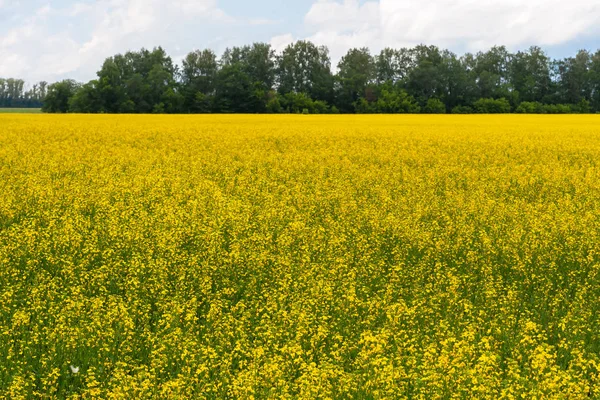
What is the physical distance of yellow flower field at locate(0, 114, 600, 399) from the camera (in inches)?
215

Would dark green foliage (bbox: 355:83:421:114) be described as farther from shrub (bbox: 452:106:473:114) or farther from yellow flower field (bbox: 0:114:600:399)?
yellow flower field (bbox: 0:114:600:399)

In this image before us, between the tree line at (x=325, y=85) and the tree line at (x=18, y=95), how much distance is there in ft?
279

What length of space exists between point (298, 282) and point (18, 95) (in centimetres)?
18941

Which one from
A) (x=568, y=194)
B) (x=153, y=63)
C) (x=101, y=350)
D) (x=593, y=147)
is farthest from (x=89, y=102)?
(x=101, y=350)

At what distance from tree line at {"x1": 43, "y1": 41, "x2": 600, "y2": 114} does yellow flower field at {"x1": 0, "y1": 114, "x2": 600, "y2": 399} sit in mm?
60862

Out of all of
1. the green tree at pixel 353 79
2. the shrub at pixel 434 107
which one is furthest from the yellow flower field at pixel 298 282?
the green tree at pixel 353 79

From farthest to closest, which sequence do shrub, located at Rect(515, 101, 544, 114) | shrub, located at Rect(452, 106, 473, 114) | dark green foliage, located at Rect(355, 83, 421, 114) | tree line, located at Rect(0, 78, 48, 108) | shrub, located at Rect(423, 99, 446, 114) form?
1. tree line, located at Rect(0, 78, 48, 108)
2. shrub, located at Rect(452, 106, 473, 114)
3. shrub, located at Rect(423, 99, 446, 114)
4. dark green foliage, located at Rect(355, 83, 421, 114)
5. shrub, located at Rect(515, 101, 544, 114)

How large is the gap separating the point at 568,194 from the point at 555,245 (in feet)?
15.9

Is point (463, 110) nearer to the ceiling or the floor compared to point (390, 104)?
nearer to the floor

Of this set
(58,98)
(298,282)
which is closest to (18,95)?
(58,98)

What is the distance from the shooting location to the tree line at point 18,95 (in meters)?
172

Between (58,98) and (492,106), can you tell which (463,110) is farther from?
(58,98)

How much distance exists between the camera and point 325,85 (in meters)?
86.6

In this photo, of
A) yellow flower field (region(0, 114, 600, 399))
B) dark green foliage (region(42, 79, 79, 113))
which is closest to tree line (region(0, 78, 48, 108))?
dark green foliage (region(42, 79, 79, 113))
